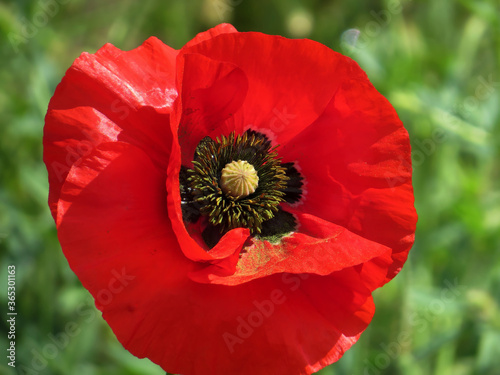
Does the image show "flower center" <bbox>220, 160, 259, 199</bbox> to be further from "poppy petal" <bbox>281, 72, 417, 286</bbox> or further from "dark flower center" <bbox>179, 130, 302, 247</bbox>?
"poppy petal" <bbox>281, 72, 417, 286</bbox>

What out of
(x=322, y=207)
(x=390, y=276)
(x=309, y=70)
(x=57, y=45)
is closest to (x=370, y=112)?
(x=309, y=70)

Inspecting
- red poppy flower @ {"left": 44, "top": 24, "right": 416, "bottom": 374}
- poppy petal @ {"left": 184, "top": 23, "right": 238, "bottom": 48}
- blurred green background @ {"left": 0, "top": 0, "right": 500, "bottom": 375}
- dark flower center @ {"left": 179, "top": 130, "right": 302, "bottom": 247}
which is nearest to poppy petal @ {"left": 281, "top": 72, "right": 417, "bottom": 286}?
red poppy flower @ {"left": 44, "top": 24, "right": 416, "bottom": 374}

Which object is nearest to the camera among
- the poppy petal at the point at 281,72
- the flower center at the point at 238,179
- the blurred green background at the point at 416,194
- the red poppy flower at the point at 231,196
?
the red poppy flower at the point at 231,196

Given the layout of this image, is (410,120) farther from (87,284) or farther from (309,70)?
(87,284)

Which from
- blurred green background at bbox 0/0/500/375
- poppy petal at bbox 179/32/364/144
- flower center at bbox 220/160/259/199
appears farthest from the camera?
blurred green background at bbox 0/0/500/375

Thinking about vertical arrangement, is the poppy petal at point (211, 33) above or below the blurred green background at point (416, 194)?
above


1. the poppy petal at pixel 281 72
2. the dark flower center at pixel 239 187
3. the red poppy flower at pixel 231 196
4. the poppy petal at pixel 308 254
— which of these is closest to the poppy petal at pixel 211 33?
the red poppy flower at pixel 231 196

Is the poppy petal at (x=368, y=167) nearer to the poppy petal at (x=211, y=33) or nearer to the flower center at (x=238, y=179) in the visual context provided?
the flower center at (x=238, y=179)
